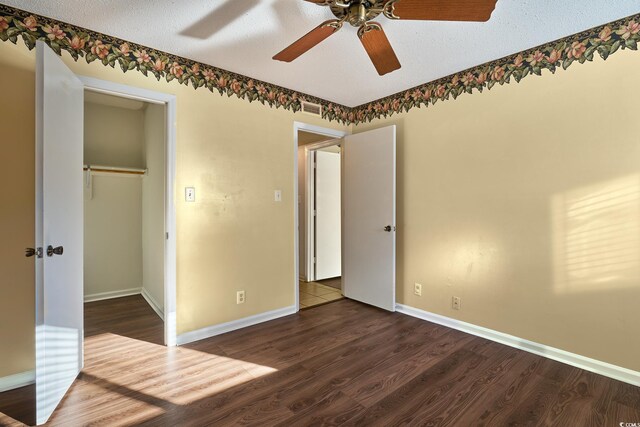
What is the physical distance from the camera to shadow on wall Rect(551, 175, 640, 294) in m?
2.04

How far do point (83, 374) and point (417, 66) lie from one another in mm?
3487

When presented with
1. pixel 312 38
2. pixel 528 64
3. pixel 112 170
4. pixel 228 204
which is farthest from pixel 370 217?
pixel 112 170

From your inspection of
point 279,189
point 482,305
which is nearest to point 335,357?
point 482,305

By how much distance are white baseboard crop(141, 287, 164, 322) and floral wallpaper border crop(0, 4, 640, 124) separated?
233 cm

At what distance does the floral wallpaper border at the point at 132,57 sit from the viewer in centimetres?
195

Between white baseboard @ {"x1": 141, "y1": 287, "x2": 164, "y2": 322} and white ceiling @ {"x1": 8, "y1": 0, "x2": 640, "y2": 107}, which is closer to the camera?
white ceiling @ {"x1": 8, "y1": 0, "x2": 640, "y2": 107}

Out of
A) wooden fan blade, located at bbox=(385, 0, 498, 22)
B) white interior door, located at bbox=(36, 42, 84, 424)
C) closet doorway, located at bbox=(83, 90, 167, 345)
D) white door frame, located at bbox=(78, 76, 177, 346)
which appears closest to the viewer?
wooden fan blade, located at bbox=(385, 0, 498, 22)


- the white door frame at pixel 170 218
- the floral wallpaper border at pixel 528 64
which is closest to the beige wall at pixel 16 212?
the white door frame at pixel 170 218

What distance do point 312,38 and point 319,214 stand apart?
313 centimetres

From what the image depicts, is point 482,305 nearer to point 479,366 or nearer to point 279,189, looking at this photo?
point 479,366

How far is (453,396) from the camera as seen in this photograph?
1.89 meters

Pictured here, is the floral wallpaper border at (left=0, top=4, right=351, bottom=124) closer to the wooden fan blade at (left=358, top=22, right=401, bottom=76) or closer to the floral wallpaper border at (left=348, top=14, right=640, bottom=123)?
the floral wallpaper border at (left=348, top=14, right=640, bottom=123)

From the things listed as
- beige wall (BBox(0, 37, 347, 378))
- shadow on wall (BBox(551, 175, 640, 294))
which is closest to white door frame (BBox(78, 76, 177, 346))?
beige wall (BBox(0, 37, 347, 378))

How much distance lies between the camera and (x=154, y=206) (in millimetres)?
3441
